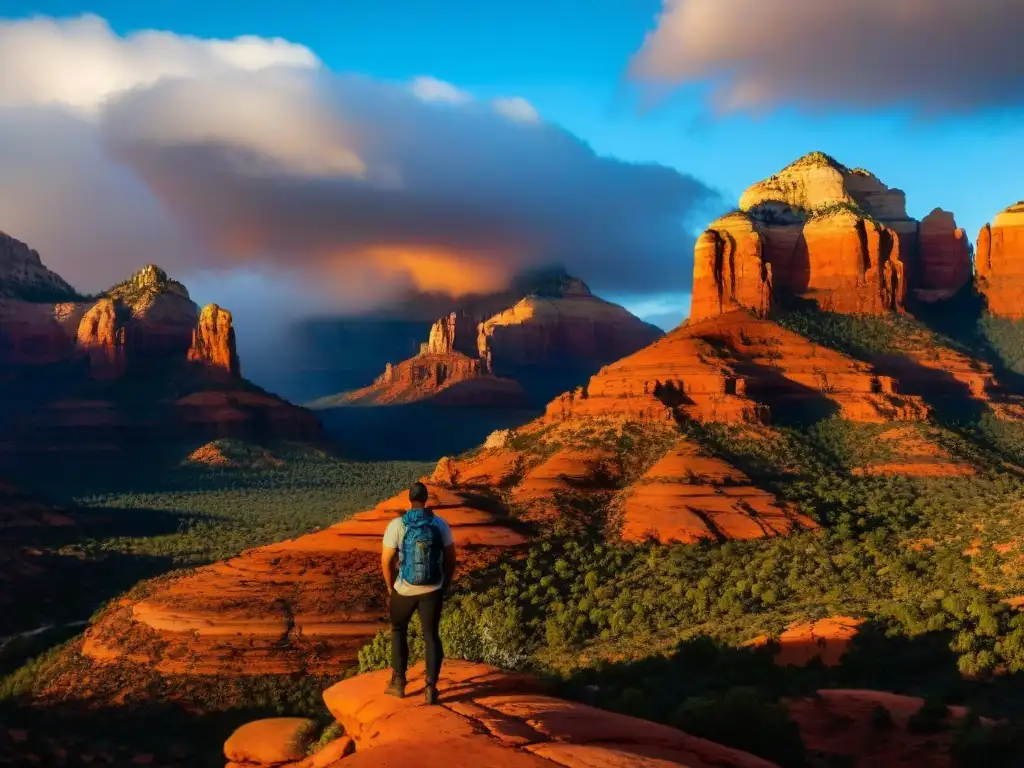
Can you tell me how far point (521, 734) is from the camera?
12.4 meters

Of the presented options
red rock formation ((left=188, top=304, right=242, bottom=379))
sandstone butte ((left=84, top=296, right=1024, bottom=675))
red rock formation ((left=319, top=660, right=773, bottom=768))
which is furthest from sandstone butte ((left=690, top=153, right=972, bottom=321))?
red rock formation ((left=188, top=304, right=242, bottom=379))

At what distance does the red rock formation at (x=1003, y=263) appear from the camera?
108000 millimetres

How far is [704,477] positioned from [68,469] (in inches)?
4602

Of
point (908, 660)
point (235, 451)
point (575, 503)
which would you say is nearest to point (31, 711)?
point (575, 503)

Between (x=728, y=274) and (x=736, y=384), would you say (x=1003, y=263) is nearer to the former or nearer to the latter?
(x=728, y=274)

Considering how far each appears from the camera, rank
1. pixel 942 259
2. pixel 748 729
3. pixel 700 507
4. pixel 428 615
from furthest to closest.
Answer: pixel 942 259 < pixel 700 507 < pixel 748 729 < pixel 428 615

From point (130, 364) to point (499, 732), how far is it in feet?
585

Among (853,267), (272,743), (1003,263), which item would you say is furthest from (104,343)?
(272,743)

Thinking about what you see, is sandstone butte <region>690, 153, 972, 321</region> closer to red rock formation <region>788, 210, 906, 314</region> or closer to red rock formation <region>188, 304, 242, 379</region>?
red rock formation <region>788, 210, 906, 314</region>

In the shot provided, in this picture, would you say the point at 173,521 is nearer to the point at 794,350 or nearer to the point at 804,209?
the point at 794,350

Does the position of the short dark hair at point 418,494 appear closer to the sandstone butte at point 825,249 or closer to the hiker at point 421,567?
the hiker at point 421,567

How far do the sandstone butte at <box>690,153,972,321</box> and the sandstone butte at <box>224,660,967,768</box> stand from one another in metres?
76.1

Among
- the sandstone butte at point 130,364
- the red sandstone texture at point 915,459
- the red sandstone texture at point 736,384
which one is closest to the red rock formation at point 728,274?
the red sandstone texture at point 736,384

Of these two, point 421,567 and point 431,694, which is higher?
point 421,567
